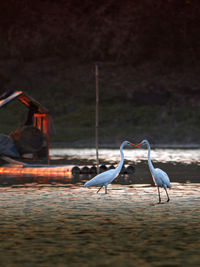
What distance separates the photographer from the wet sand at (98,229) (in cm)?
1145

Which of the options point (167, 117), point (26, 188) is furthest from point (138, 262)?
point (167, 117)

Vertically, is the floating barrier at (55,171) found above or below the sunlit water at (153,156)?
below

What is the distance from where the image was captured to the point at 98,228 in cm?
1452

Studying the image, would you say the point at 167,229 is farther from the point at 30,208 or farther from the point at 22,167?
the point at 22,167

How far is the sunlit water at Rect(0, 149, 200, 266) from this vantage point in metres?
11.5

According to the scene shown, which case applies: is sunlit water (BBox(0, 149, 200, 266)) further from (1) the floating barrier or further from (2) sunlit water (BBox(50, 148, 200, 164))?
(2) sunlit water (BBox(50, 148, 200, 164))

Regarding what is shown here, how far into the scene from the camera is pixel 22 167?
34.4 m

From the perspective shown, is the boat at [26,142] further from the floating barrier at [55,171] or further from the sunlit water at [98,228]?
the sunlit water at [98,228]

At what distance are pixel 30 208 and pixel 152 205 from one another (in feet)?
10.5

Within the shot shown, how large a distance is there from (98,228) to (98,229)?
0.13 meters

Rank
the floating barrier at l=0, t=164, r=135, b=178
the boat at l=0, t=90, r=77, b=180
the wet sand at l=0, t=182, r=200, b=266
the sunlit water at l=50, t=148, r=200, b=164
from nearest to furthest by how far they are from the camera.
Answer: the wet sand at l=0, t=182, r=200, b=266, the floating barrier at l=0, t=164, r=135, b=178, the boat at l=0, t=90, r=77, b=180, the sunlit water at l=50, t=148, r=200, b=164

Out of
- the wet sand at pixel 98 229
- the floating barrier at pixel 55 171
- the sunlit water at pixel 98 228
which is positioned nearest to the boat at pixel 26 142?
the floating barrier at pixel 55 171

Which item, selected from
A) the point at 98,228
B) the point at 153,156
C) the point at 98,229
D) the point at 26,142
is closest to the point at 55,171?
the point at 26,142

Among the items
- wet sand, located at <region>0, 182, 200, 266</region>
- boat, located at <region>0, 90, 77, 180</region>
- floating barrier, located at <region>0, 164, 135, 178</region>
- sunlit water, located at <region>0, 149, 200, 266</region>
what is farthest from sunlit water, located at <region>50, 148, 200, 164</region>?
wet sand, located at <region>0, 182, 200, 266</region>
